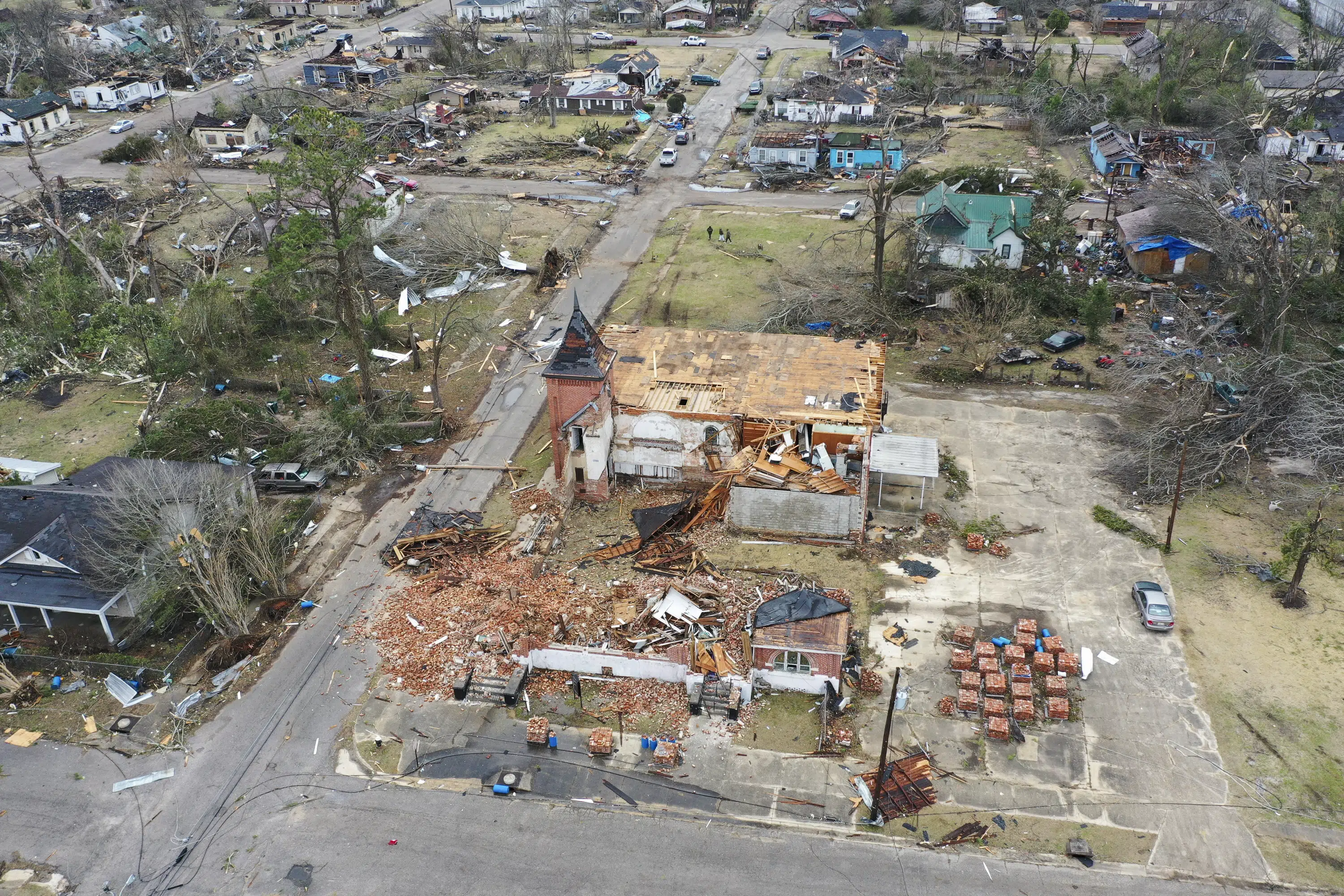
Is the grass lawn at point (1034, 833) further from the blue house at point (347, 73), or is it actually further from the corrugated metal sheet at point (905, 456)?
the blue house at point (347, 73)

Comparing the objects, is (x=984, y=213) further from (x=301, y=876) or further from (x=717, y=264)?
(x=301, y=876)

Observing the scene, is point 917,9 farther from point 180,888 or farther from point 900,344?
point 180,888

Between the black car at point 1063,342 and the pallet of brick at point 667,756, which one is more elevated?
the black car at point 1063,342

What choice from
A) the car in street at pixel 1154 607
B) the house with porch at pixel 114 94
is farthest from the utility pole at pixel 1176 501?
the house with porch at pixel 114 94

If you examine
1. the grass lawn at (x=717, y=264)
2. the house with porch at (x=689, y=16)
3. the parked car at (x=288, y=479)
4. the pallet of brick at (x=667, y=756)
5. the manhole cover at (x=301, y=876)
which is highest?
the house with porch at (x=689, y=16)

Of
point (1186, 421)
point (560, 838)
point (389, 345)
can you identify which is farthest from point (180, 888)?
Result: point (1186, 421)

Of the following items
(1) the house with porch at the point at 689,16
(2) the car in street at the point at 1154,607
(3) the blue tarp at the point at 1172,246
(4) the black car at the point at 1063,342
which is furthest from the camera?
(1) the house with porch at the point at 689,16
